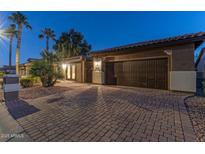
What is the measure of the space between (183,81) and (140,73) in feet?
9.24

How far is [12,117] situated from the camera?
3.32 m

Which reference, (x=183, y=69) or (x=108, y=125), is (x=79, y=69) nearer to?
(x=183, y=69)

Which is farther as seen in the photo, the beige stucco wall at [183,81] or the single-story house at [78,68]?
the single-story house at [78,68]

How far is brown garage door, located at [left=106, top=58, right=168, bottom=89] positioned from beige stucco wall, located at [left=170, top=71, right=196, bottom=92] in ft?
1.59

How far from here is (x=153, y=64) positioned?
25.9 ft

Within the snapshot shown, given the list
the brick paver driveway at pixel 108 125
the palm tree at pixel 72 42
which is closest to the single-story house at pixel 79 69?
the brick paver driveway at pixel 108 125

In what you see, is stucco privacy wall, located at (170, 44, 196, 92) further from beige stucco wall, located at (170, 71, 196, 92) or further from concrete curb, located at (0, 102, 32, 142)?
concrete curb, located at (0, 102, 32, 142)

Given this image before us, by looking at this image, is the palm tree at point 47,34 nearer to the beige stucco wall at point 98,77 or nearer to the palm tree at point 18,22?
the palm tree at point 18,22

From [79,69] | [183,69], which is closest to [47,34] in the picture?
[79,69]

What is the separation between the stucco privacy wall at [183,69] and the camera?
20.6 ft

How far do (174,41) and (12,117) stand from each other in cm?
865

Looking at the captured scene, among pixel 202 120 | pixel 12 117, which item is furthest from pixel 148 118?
pixel 12 117

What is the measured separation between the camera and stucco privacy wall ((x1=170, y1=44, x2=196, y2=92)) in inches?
248
